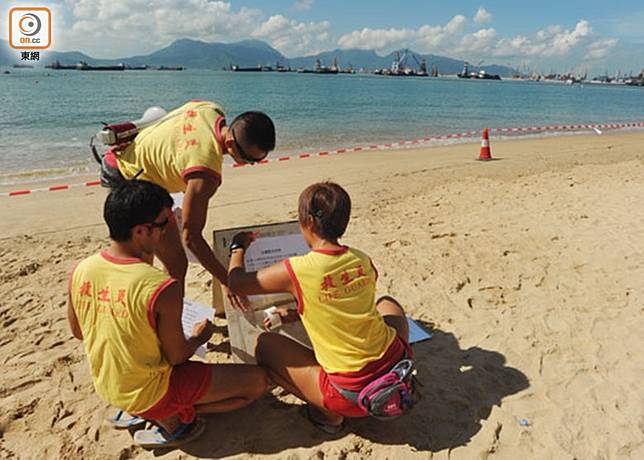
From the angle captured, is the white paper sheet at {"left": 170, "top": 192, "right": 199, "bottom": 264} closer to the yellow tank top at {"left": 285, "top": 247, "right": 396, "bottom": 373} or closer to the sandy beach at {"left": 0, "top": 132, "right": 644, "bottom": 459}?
the sandy beach at {"left": 0, "top": 132, "right": 644, "bottom": 459}

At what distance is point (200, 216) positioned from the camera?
108 inches

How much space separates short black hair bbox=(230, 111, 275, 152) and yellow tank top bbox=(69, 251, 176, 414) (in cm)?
100

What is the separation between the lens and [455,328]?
3.78 metres

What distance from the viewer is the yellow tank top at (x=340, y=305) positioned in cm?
228

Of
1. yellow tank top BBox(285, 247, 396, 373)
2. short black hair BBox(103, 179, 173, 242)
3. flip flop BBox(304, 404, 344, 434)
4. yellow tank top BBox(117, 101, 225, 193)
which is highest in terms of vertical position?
yellow tank top BBox(117, 101, 225, 193)

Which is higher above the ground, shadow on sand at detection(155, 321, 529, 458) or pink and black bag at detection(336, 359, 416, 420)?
pink and black bag at detection(336, 359, 416, 420)

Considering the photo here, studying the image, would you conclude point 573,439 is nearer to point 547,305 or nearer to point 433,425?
point 433,425

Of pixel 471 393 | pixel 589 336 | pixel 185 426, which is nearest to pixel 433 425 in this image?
pixel 471 393

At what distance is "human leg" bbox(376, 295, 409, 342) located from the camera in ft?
9.31

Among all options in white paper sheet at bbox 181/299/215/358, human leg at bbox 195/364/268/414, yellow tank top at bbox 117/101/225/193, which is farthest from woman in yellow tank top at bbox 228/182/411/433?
white paper sheet at bbox 181/299/215/358

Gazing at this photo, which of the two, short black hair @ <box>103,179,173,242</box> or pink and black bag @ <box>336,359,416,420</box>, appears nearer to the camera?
short black hair @ <box>103,179,173,242</box>

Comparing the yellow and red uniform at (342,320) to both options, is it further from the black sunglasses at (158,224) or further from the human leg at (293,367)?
the black sunglasses at (158,224)

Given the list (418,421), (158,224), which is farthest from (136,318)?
(418,421)

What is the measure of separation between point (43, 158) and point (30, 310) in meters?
10.6
